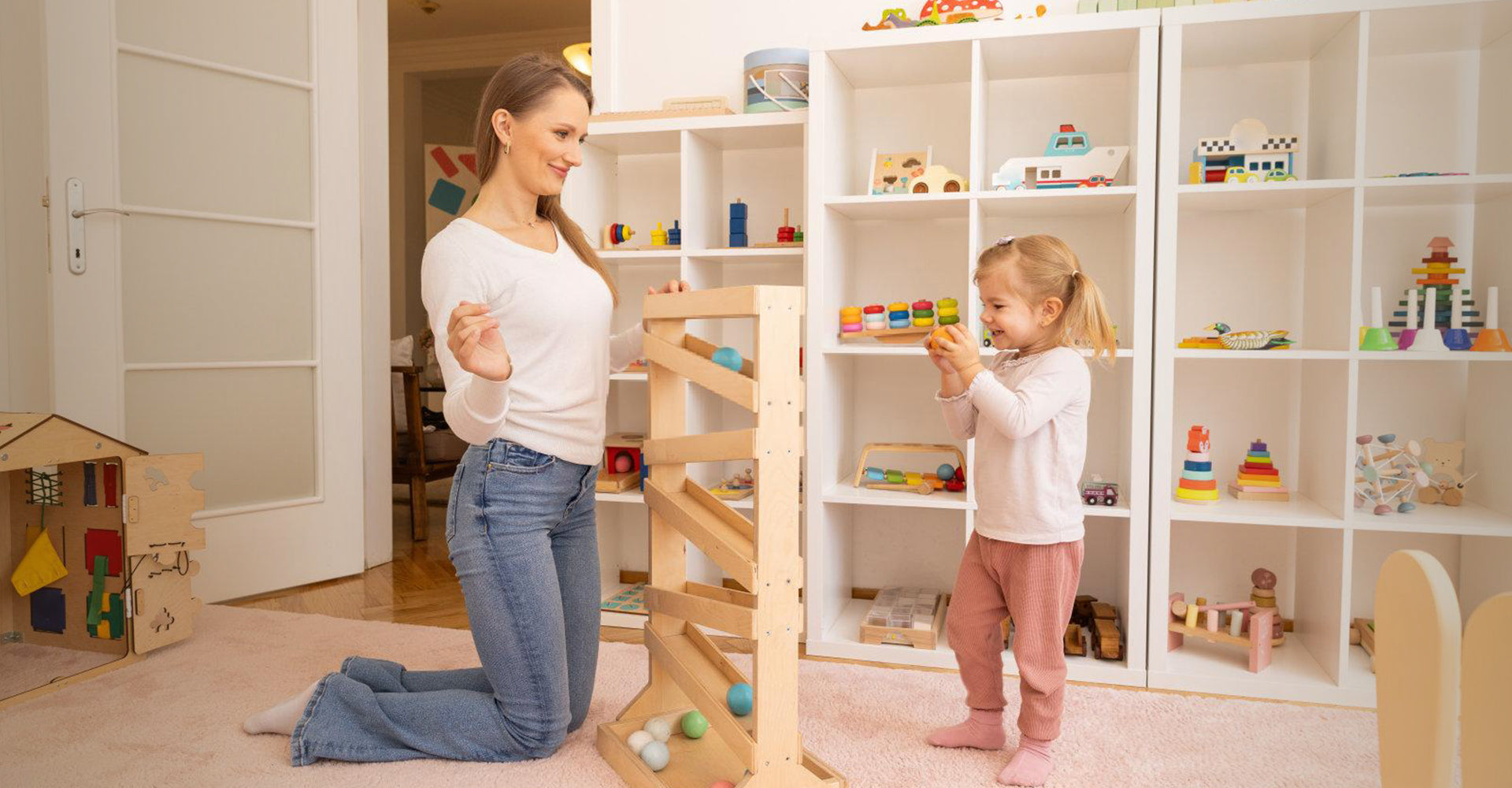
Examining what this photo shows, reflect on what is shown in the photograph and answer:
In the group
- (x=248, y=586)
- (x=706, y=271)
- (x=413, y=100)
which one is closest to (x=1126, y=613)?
(x=706, y=271)

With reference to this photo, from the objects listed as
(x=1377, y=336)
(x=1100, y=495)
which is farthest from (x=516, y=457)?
(x=1377, y=336)

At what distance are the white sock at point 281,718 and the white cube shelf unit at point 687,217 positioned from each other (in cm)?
99

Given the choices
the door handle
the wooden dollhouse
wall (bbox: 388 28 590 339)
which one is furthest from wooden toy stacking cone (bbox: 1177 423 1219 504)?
wall (bbox: 388 28 590 339)

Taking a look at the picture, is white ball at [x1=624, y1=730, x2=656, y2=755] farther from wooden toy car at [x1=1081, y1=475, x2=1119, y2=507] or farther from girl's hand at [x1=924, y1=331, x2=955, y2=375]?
wooden toy car at [x1=1081, y1=475, x2=1119, y2=507]

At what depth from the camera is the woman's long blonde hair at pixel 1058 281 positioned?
6.17 feet

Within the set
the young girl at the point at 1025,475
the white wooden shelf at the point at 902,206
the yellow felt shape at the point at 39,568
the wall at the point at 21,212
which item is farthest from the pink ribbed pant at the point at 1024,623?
the wall at the point at 21,212

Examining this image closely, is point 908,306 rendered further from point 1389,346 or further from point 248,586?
point 248,586

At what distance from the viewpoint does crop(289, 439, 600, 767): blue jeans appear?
1.80m

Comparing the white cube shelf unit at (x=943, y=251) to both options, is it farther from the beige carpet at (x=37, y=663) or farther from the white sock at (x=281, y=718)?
the beige carpet at (x=37, y=663)

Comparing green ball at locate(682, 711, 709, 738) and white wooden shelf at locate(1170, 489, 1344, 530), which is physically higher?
white wooden shelf at locate(1170, 489, 1344, 530)

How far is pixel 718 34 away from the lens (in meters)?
3.07

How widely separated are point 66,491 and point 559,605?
1.55 meters

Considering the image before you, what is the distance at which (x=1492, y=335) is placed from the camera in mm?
2219

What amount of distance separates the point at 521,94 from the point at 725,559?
36.3 inches
